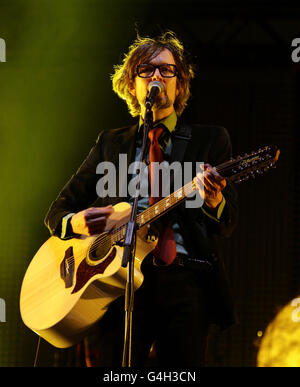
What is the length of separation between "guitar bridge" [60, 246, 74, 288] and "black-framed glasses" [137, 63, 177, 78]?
101 cm

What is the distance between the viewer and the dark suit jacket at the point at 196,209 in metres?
2.54

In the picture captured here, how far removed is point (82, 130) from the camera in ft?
15.6

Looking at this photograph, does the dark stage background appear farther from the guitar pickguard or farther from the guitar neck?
the guitar neck

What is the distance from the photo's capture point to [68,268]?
2809 millimetres

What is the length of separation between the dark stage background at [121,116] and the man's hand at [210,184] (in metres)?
2.25

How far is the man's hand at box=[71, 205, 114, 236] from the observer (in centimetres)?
271

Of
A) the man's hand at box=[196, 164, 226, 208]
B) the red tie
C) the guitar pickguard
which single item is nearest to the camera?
the man's hand at box=[196, 164, 226, 208]

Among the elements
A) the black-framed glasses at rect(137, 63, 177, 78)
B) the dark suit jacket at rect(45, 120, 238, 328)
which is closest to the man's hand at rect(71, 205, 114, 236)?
the dark suit jacket at rect(45, 120, 238, 328)

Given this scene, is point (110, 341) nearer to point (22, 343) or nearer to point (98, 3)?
point (22, 343)

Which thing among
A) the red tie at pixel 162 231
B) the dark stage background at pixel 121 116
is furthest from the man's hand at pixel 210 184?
the dark stage background at pixel 121 116

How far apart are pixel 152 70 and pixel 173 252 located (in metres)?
1.00

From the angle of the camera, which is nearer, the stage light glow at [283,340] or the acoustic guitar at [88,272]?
the acoustic guitar at [88,272]

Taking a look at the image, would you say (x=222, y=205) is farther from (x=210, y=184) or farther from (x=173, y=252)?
(x=173, y=252)

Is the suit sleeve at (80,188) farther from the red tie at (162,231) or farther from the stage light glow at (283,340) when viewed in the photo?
the stage light glow at (283,340)
